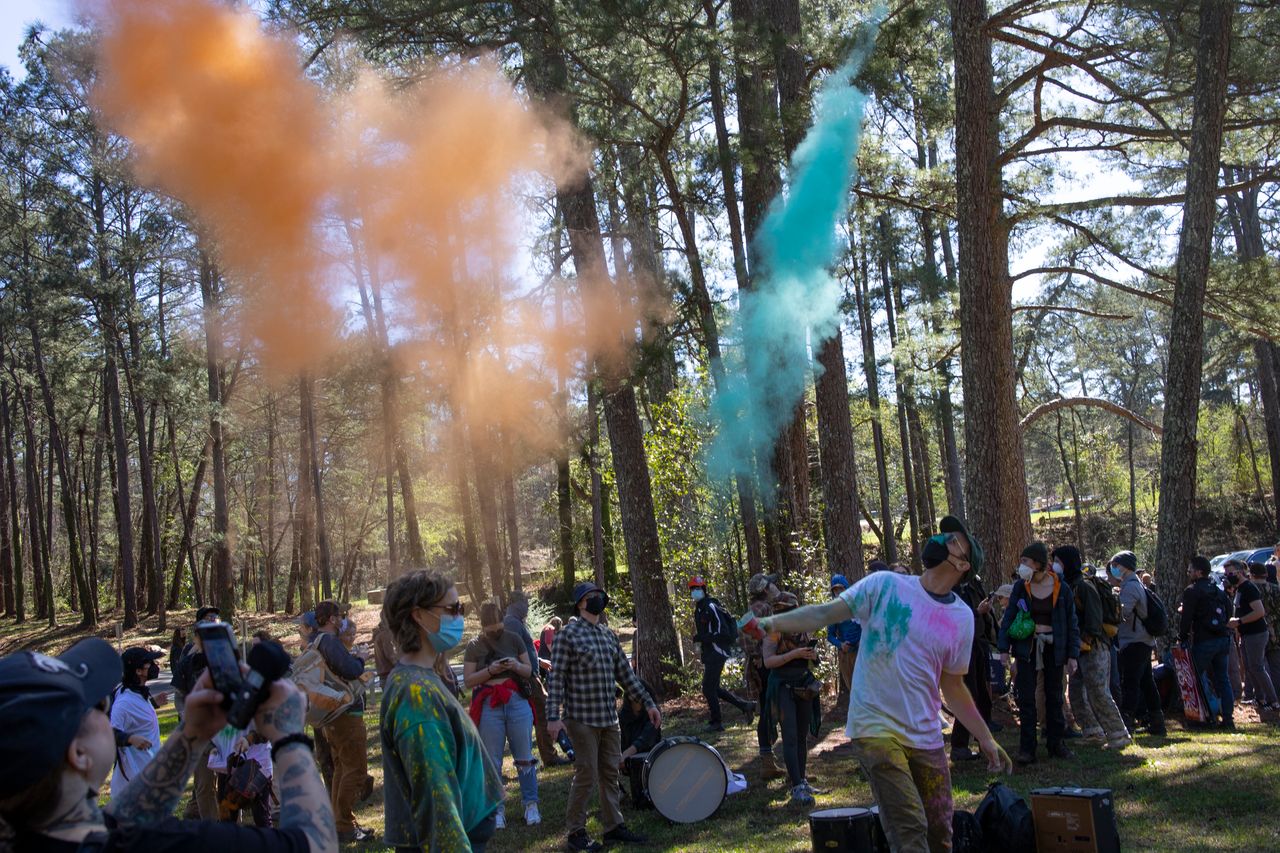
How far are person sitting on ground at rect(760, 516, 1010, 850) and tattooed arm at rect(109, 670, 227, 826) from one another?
10.2 feet

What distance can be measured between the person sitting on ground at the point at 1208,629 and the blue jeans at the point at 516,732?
7.08 meters

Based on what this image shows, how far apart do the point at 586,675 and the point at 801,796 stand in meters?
2.25

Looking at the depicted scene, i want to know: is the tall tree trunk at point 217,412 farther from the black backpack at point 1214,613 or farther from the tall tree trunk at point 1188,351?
the black backpack at point 1214,613

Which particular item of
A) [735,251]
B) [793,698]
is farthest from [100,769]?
[735,251]

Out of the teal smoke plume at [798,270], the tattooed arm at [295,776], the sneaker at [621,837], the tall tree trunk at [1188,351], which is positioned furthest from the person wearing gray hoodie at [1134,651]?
the tattooed arm at [295,776]

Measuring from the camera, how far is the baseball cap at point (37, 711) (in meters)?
1.79

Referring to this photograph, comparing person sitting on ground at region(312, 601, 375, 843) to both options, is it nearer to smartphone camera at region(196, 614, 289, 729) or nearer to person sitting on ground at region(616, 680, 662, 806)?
person sitting on ground at region(616, 680, 662, 806)

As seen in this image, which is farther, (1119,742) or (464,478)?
(464,478)

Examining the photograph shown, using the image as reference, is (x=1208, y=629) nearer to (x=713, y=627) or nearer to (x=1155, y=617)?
(x=1155, y=617)

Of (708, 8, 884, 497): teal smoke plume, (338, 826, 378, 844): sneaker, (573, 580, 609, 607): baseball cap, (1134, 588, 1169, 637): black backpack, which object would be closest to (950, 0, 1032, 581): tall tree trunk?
(708, 8, 884, 497): teal smoke plume

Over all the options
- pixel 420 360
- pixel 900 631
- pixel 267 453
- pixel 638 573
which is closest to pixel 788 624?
pixel 900 631

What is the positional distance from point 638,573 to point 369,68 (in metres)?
8.23

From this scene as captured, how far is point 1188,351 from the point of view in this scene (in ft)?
44.5

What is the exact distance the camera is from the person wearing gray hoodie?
1052 cm
